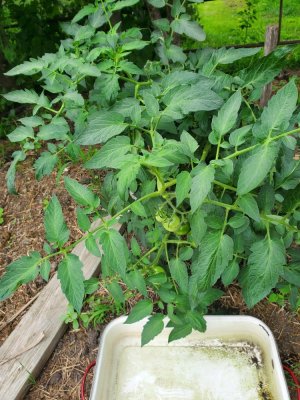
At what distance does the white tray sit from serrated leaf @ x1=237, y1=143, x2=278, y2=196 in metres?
0.84

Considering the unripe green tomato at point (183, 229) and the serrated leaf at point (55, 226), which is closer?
the serrated leaf at point (55, 226)

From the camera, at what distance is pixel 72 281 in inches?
42.5

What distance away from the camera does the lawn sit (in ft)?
14.5

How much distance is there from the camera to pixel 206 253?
1.14 m

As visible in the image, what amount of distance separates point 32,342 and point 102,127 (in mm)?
1103

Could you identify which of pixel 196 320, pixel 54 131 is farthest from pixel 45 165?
pixel 196 320

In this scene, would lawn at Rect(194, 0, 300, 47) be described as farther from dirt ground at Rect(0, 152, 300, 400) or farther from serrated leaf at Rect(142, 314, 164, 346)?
serrated leaf at Rect(142, 314, 164, 346)

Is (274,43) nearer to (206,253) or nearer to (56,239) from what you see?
(206,253)

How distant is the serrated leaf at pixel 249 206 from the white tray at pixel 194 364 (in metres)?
0.70

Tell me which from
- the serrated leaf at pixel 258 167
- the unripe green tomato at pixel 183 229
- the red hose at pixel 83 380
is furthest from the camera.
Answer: the red hose at pixel 83 380

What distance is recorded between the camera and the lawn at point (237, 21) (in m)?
4.41

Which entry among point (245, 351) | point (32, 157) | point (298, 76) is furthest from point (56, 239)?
point (298, 76)

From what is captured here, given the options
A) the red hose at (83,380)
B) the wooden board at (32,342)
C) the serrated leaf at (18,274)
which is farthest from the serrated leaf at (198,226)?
the wooden board at (32,342)

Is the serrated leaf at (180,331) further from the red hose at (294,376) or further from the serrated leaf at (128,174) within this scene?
the serrated leaf at (128,174)
